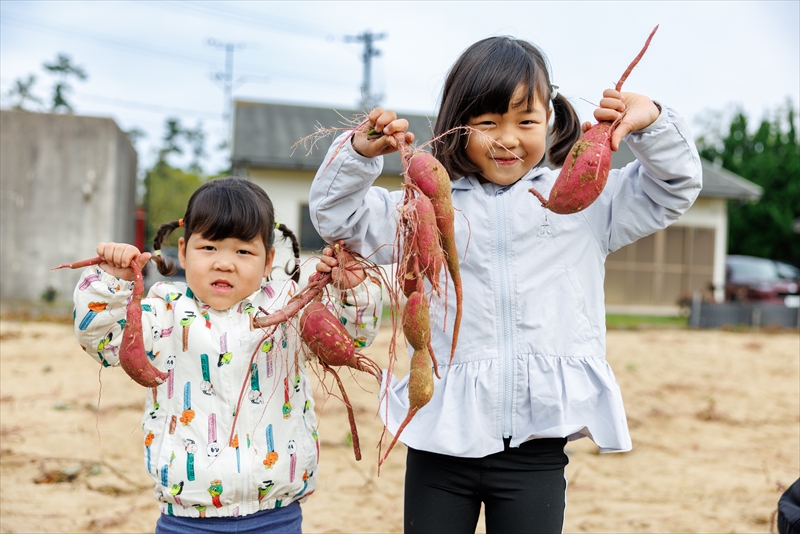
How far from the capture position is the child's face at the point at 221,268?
6.46 feet

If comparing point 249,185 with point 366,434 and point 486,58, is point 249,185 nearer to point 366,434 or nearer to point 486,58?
point 486,58

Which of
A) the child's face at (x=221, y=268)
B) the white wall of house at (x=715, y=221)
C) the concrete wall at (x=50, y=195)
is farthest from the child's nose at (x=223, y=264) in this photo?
the white wall of house at (x=715, y=221)

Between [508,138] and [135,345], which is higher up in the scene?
[508,138]

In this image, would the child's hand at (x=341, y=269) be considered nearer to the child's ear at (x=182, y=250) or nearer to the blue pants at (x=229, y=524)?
the child's ear at (x=182, y=250)

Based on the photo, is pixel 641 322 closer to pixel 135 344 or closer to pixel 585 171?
pixel 585 171

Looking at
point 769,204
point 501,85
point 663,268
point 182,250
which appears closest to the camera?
point 501,85

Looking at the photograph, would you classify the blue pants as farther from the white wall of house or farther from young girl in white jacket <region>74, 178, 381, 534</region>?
the white wall of house

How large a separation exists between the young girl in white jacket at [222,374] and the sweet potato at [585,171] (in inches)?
22.0

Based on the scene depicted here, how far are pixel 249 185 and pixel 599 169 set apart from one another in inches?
40.7

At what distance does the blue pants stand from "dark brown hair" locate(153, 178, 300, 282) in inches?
27.2

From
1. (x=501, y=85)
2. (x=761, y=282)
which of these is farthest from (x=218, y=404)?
(x=761, y=282)

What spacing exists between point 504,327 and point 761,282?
51.0 ft

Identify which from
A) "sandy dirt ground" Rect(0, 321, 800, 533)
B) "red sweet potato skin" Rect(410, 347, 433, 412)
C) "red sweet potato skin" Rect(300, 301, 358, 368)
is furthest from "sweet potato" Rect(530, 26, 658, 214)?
"sandy dirt ground" Rect(0, 321, 800, 533)

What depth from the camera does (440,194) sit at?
1.61 meters
